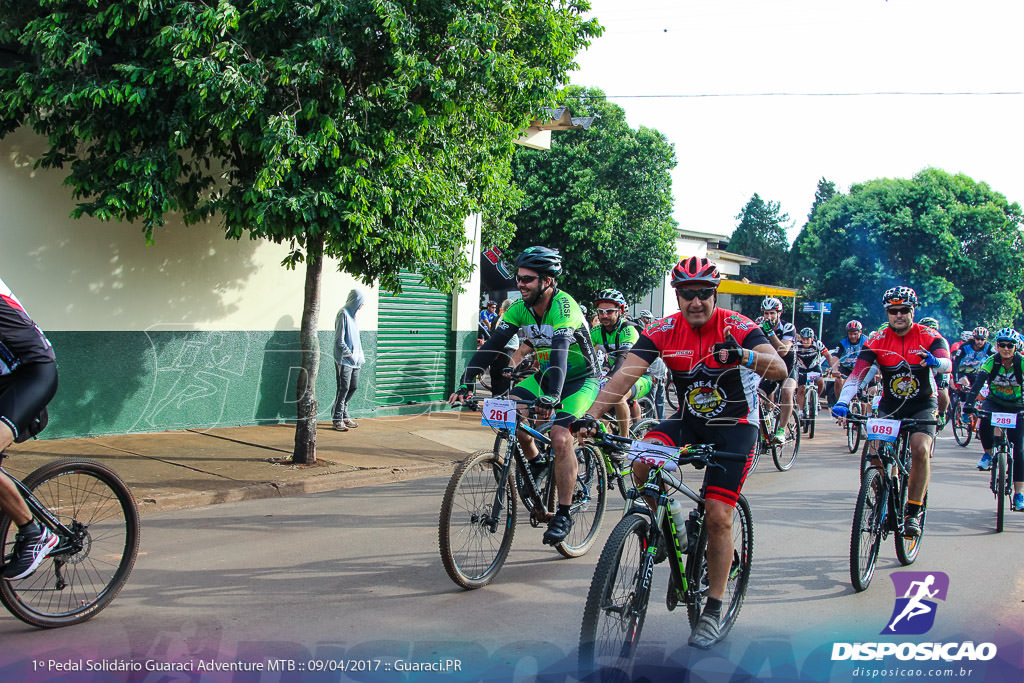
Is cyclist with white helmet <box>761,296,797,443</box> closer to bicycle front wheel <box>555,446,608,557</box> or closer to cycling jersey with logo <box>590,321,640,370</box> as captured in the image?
cycling jersey with logo <box>590,321,640,370</box>

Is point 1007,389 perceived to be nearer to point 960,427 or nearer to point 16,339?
point 960,427

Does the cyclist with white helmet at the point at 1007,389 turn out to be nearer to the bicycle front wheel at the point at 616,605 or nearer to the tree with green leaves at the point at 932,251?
the bicycle front wheel at the point at 616,605

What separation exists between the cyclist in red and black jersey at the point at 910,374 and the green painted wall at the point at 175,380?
300 inches

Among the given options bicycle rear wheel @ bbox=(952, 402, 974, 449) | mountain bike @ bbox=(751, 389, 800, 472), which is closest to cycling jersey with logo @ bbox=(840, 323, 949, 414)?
mountain bike @ bbox=(751, 389, 800, 472)

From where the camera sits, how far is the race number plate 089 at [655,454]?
4.06 m

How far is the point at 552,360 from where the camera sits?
19.2 ft

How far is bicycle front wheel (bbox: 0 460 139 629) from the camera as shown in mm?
4258

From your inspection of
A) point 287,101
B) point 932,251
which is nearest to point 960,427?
point 287,101

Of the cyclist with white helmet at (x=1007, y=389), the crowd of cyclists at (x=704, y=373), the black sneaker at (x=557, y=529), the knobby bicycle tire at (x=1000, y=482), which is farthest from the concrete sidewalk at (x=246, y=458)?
the cyclist with white helmet at (x=1007, y=389)

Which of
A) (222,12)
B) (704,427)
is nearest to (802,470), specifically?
(704,427)

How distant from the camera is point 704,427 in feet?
15.1

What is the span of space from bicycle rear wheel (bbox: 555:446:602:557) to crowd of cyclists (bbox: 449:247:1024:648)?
0.40 m

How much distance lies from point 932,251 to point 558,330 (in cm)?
4007

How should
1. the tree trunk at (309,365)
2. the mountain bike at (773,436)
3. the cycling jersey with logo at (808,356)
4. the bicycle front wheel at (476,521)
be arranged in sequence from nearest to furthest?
the bicycle front wheel at (476,521) < the tree trunk at (309,365) < the mountain bike at (773,436) < the cycling jersey with logo at (808,356)
